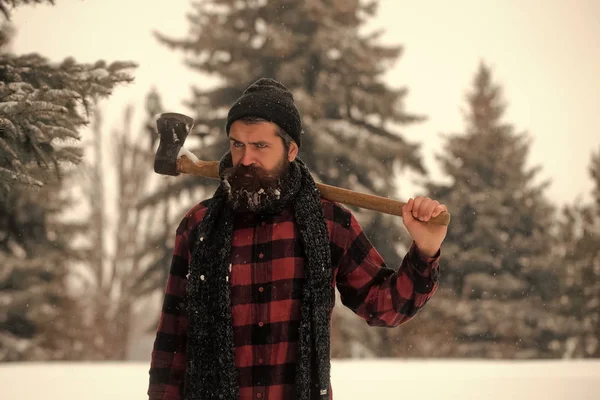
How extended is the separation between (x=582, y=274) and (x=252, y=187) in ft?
36.5

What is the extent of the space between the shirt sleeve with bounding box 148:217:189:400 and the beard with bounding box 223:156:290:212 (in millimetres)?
269

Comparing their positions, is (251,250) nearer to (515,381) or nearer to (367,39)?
(515,381)

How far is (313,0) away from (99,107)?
5.27 metres

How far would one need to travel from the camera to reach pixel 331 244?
2086mm

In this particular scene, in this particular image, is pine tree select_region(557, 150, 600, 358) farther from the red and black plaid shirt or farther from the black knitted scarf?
the black knitted scarf

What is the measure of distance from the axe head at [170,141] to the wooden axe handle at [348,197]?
3 centimetres

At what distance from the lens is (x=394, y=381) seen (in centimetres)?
511

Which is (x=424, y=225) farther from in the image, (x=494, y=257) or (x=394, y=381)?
(x=494, y=257)

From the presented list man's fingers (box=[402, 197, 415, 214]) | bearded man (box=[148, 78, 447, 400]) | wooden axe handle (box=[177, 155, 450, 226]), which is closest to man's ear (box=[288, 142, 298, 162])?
bearded man (box=[148, 78, 447, 400])

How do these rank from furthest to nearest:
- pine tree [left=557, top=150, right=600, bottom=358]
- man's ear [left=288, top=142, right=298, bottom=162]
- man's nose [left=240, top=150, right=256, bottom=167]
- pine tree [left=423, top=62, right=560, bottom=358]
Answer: pine tree [left=557, top=150, right=600, bottom=358], pine tree [left=423, top=62, right=560, bottom=358], man's ear [left=288, top=142, right=298, bottom=162], man's nose [left=240, top=150, right=256, bottom=167]

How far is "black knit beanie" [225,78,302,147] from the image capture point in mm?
1990

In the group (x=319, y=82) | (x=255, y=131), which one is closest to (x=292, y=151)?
(x=255, y=131)

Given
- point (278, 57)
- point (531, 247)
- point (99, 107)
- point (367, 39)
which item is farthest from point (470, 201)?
point (99, 107)

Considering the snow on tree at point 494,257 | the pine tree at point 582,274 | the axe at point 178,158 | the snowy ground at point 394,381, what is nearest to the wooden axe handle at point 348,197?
the axe at point 178,158
